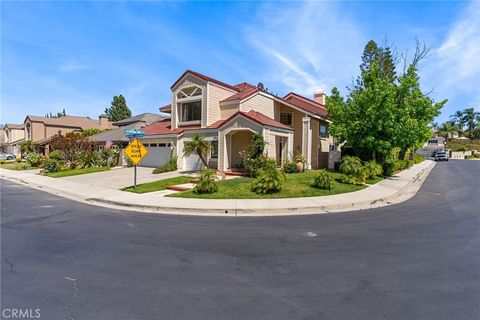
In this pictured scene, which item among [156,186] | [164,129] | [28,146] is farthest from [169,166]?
[28,146]

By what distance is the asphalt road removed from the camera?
3.50m

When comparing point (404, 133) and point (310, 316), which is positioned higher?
point (404, 133)

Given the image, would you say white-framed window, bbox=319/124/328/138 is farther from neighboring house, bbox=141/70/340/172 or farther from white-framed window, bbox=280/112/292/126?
white-framed window, bbox=280/112/292/126

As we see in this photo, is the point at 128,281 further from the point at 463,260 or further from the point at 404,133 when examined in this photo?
the point at 404,133

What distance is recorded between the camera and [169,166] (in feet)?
69.9

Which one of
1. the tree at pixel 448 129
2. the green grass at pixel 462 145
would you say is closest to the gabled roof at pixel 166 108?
the green grass at pixel 462 145

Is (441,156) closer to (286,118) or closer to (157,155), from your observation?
(286,118)

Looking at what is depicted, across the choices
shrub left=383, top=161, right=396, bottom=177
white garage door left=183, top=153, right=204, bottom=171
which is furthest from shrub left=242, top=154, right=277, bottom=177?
shrub left=383, top=161, right=396, bottom=177

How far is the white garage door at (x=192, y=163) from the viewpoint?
69.7 feet

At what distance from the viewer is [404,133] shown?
17.5 meters

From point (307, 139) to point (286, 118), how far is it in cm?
346

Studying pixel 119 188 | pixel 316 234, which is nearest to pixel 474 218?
pixel 316 234

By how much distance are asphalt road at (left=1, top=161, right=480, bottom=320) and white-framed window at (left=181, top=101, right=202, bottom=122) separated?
15.6 m

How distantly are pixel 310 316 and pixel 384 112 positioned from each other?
17.2 metres
